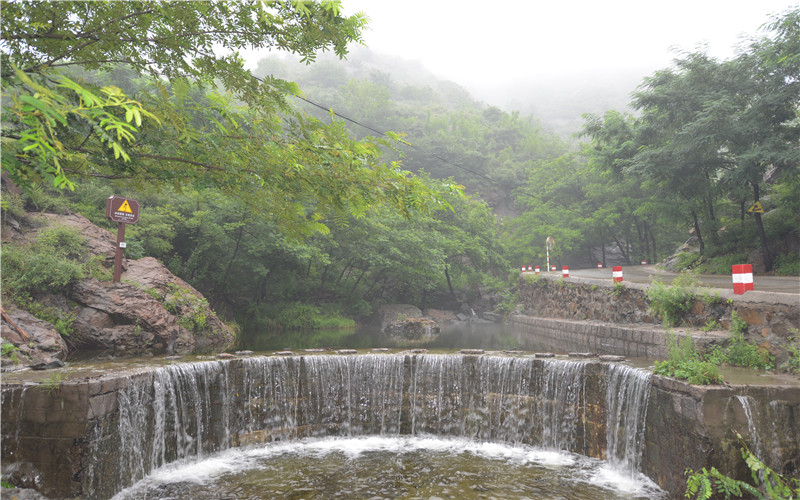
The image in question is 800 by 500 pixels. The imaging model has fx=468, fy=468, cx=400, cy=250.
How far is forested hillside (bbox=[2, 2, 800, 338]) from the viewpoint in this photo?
3.43 metres

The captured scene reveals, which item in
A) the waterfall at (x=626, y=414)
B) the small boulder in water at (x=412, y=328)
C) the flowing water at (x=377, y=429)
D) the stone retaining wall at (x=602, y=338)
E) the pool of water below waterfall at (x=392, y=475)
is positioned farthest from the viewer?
the small boulder in water at (x=412, y=328)

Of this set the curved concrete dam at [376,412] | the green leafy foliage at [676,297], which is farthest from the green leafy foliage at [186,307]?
the green leafy foliage at [676,297]

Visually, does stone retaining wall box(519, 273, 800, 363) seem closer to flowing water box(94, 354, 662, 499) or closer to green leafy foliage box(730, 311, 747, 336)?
green leafy foliage box(730, 311, 747, 336)

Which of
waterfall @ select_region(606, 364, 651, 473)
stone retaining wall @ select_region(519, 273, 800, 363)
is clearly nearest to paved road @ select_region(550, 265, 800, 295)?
stone retaining wall @ select_region(519, 273, 800, 363)

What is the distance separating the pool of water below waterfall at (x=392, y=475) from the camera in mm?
5367

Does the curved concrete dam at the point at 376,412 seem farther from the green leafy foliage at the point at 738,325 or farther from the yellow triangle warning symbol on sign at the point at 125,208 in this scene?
the yellow triangle warning symbol on sign at the point at 125,208

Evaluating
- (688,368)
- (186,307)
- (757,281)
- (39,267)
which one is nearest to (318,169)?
(688,368)

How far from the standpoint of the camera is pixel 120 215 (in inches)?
388

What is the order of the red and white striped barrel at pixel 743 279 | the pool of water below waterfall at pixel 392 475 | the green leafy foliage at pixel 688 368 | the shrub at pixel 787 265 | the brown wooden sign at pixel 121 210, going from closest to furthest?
the green leafy foliage at pixel 688 368
the pool of water below waterfall at pixel 392 475
the red and white striped barrel at pixel 743 279
the brown wooden sign at pixel 121 210
the shrub at pixel 787 265

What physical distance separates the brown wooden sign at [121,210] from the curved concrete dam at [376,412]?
4407 millimetres

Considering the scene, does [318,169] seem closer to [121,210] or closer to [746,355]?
[746,355]

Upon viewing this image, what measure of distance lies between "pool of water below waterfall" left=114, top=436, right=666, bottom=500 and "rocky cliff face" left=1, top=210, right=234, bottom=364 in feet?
11.8

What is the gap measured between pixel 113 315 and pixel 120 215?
209 cm

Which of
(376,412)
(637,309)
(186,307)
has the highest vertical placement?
(186,307)
